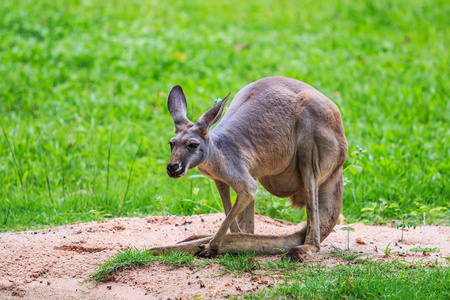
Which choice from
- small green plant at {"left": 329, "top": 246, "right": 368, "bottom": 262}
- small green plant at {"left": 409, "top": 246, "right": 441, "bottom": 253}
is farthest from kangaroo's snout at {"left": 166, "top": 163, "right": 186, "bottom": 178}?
small green plant at {"left": 409, "top": 246, "right": 441, "bottom": 253}

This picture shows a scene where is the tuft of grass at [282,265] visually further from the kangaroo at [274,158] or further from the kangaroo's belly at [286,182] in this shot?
the kangaroo's belly at [286,182]

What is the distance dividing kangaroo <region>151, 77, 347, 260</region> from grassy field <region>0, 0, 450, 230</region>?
0.84m

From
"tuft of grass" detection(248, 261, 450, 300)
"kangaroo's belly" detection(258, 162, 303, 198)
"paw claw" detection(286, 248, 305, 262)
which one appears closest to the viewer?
"tuft of grass" detection(248, 261, 450, 300)

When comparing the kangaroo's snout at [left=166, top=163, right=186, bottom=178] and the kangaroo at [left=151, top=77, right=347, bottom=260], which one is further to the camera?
the kangaroo at [left=151, top=77, right=347, bottom=260]

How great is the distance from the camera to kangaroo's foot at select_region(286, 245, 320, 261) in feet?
14.0

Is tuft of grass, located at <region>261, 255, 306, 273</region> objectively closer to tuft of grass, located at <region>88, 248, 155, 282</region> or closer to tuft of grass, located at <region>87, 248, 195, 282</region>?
tuft of grass, located at <region>87, 248, 195, 282</region>

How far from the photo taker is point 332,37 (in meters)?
10.9

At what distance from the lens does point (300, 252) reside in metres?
4.32

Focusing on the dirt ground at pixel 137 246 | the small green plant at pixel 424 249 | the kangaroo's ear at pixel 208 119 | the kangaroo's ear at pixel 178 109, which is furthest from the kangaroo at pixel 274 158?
the small green plant at pixel 424 249

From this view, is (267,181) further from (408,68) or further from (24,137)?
(408,68)

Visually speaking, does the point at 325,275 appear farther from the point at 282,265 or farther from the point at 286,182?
the point at 286,182

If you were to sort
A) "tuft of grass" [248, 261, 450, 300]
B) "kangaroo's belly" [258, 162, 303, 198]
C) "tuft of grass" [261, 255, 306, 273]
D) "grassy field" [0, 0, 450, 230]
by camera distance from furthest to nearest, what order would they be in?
"grassy field" [0, 0, 450, 230]
"kangaroo's belly" [258, 162, 303, 198]
"tuft of grass" [261, 255, 306, 273]
"tuft of grass" [248, 261, 450, 300]

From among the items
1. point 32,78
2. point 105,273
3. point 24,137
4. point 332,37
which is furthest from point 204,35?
point 105,273

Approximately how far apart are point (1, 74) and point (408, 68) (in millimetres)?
7050
